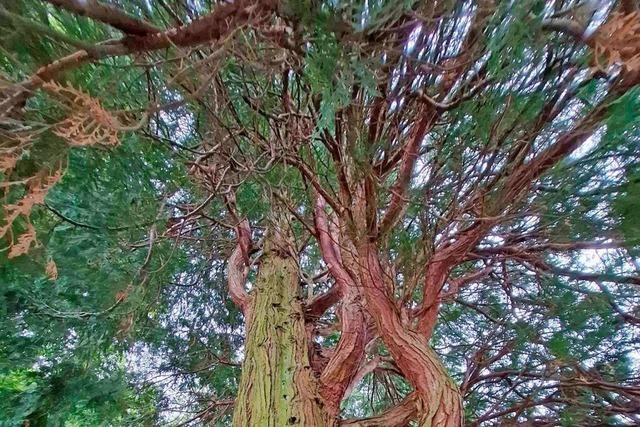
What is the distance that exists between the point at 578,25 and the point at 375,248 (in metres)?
1.11

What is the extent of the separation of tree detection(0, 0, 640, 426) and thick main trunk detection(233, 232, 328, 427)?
0.01 metres

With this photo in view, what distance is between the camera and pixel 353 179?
202cm

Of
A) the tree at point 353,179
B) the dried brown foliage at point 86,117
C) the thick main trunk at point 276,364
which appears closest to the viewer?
the dried brown foliage at point 86,117

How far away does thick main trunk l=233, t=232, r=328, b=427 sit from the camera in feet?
6.58

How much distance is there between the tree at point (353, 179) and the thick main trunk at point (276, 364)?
11mm

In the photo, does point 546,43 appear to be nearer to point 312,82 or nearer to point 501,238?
point 312,82

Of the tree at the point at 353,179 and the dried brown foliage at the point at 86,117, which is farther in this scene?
the tree at the point at 353,179

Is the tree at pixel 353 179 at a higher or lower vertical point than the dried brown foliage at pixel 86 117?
higher

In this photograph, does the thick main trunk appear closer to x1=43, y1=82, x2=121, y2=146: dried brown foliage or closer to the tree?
the tree

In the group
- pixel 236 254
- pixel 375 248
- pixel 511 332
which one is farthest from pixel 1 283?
pixel 511 332

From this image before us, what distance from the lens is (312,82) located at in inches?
57.0

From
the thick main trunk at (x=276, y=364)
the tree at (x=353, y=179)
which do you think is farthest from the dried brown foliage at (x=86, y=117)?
the thick main trunk at (x=276, y=364)

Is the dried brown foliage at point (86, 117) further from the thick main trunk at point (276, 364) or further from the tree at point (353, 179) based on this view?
the thick main trunk at point (276, 364)

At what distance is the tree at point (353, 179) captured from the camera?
1182 millimetres
